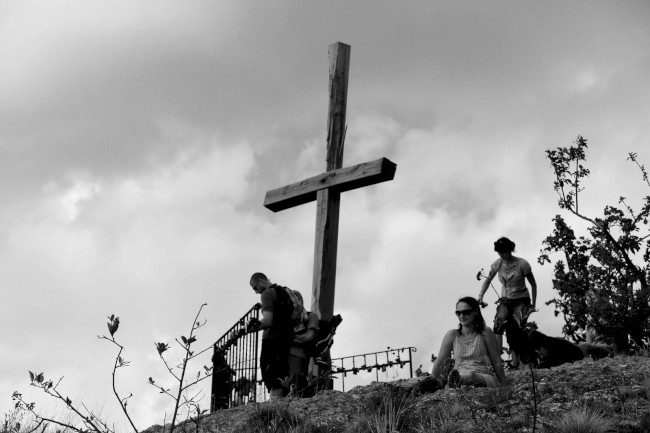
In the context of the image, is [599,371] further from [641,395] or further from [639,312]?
[639,312]

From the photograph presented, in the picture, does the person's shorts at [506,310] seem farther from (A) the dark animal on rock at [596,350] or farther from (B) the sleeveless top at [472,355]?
(B) the sleeveless top at [472,355]

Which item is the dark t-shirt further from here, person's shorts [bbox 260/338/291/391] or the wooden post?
the wooden post

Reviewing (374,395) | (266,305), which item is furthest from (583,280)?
(374,395)

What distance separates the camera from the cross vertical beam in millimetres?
8320

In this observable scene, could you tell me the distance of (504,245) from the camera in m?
9.14

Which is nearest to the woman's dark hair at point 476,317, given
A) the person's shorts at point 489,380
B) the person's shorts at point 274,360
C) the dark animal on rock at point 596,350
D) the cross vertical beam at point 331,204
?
the person's shorts at point 489,380

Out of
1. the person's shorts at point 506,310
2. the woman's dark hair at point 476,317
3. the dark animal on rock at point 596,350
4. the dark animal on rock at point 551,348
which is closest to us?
the woman's dark hair at point 476,317

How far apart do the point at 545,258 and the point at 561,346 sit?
161 centimetres

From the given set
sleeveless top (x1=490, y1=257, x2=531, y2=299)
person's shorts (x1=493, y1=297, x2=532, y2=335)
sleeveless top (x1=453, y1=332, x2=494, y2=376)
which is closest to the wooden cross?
sleeveless top (x1=490, y1=257, x2=531, y2=299)

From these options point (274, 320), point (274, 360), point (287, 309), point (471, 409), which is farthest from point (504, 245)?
point (471, 409)

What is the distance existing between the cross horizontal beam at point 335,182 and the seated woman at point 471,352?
7.11ft

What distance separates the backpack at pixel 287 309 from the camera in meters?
7.40

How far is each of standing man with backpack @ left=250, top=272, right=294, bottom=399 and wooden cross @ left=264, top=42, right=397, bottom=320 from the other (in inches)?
32.5

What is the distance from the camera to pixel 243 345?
9.55 m
